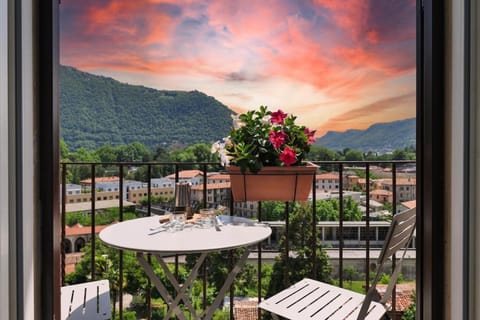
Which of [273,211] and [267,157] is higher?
[267,157]

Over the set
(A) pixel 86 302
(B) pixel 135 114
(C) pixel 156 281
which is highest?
(B) pixel 135 114

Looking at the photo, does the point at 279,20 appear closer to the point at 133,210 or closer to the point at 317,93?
the point at 317,93

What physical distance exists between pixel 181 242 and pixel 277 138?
2.95ft

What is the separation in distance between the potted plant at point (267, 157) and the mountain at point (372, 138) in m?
1.66

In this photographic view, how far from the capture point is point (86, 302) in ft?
5.74

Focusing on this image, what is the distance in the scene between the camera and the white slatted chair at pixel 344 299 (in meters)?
1.54

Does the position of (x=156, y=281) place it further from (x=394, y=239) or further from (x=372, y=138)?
(x=372, y=138)

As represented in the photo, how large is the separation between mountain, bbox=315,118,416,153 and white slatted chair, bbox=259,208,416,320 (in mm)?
2048

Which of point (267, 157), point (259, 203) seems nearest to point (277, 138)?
point (267, 157)

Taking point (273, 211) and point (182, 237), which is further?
point (273, 211)

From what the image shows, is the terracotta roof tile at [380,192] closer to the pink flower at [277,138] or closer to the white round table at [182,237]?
the pink flower at [277,138]
